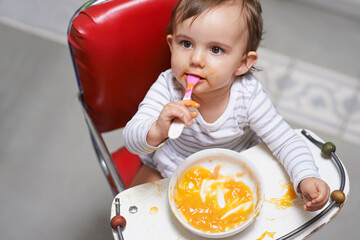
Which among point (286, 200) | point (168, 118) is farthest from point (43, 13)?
point (286, 200)

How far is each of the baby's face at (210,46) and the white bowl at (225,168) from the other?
5.0 inches

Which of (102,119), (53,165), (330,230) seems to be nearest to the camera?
(102,119)

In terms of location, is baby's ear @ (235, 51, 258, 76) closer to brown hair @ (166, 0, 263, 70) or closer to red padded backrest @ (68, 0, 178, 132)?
brown hair @ (166, 0, 263, 70)

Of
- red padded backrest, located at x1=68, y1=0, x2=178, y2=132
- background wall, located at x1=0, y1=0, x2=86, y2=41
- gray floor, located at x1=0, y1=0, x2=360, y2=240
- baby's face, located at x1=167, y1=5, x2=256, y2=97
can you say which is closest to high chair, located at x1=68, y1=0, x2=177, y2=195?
red padded backrest, located at x1=68, y1=0, x2=178, y2=132

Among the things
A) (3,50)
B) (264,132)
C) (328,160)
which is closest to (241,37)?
(264,132)

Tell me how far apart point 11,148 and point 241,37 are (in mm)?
1162

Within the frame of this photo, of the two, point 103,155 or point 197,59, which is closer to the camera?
point 197,59

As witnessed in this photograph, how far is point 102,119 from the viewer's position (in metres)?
1.01

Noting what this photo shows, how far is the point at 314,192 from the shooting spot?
0.70 metres

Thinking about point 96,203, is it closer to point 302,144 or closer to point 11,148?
point 11,148

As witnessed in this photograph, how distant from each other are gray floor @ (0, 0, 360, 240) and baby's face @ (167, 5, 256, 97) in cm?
86

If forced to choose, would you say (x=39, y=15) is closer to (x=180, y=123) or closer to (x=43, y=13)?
(x=43, y=13)

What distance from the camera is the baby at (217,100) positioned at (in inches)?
28.7

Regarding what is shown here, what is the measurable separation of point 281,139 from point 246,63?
0.55 ft
